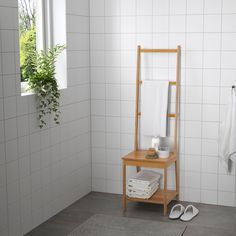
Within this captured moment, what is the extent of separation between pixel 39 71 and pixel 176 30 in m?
1.34

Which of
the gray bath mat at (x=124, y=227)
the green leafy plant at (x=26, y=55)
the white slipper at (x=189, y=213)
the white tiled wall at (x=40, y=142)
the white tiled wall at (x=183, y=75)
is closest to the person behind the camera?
the white tiled wall at (x=40, y=142)

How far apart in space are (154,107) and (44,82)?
1.16m

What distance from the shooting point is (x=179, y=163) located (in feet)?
15.3

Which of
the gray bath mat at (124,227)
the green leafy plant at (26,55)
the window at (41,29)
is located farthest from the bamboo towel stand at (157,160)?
the green leafy plant at (26,55)

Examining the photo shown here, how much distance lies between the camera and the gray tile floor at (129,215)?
12.9 ft

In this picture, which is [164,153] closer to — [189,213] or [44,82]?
[189,213]

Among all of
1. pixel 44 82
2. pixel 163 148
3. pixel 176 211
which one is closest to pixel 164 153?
pixel 163 148

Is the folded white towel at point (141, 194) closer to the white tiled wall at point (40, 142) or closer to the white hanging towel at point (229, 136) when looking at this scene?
the white tiled wall at point (40, 142)

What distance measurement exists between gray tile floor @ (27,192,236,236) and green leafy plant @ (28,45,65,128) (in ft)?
2.78

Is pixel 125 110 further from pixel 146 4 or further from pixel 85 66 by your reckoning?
pixel 146 4

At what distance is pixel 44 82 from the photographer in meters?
3.89

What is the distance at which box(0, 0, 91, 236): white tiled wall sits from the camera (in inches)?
140

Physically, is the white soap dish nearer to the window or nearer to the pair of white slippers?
the pair of white slippers

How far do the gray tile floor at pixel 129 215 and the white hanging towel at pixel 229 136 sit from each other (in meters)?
0.45
